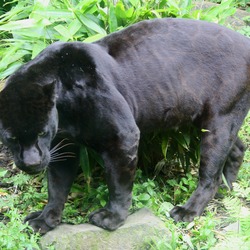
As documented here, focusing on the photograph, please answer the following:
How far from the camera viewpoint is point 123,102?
14.3 feet

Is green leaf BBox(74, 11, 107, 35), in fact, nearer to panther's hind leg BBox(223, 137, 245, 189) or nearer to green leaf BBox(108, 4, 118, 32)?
green leaf BBox(108, 4, 118, 32)

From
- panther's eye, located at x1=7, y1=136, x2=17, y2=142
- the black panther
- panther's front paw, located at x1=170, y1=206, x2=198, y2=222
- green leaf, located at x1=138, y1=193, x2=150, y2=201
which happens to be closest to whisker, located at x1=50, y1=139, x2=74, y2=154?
the black panther

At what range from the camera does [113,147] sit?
4.35m

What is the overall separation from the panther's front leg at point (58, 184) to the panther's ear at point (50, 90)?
2.09ft

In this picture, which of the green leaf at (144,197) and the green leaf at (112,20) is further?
the green leaf at (112,20)

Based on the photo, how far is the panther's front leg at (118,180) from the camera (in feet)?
14.3

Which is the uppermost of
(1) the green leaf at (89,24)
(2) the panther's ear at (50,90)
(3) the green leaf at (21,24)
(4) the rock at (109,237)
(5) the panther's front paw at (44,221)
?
(2) the panther's ear at (50,90)

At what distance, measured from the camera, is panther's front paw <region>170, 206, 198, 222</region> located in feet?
15.4

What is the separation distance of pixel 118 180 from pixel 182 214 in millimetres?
612

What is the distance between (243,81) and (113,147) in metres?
1.16

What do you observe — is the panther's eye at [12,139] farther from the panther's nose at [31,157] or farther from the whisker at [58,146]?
the whisker at [58,146]

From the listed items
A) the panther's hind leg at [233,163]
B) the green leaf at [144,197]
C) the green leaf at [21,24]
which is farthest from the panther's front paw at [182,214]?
the green leaf at [21,24]

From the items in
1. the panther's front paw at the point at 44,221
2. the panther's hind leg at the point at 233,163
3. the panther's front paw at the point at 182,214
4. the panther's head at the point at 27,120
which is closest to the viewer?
the panther's head at the point at 27,120

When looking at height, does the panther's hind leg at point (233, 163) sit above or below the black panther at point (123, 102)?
below
